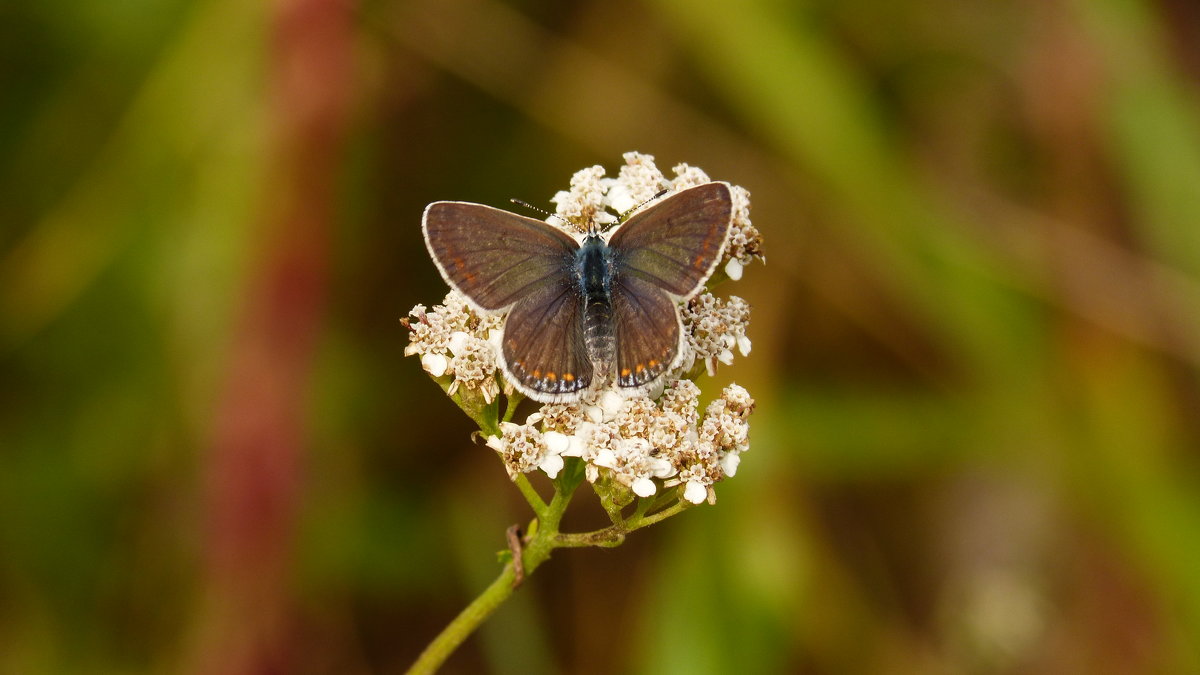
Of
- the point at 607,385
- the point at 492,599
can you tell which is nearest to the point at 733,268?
the point at 607,385

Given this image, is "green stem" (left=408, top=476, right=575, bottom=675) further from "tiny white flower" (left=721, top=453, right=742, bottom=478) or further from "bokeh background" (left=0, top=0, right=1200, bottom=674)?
"bokeh background" (left=0, top=0, right=1200, bottom=674)

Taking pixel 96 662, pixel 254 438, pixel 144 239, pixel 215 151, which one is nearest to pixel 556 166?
pixel 215 151

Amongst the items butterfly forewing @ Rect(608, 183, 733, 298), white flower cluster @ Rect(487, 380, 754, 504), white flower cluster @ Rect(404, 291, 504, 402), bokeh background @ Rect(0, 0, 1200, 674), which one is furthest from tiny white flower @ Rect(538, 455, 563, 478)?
bokeh background @ Rect(0, 0, 1200, 674)

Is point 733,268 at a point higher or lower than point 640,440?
higher

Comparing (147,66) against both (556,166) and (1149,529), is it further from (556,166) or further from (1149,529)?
(1149,529)

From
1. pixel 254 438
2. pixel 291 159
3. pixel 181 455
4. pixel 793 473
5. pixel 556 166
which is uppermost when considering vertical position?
pixel 556 166

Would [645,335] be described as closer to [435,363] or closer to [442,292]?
[435,363]
